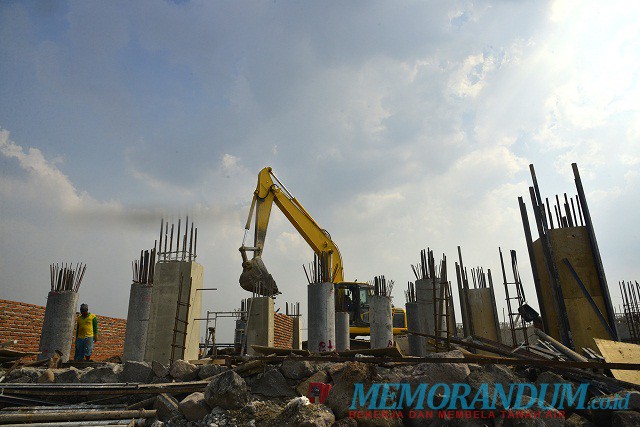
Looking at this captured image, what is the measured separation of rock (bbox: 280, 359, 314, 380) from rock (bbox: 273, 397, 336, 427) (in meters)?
1.11

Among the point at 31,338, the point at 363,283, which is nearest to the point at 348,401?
the point at 363,283

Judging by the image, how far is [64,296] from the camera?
387 inches

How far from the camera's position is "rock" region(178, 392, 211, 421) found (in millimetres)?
5375

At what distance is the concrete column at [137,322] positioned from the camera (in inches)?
382

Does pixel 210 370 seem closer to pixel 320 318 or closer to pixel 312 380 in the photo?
pixel 312 380

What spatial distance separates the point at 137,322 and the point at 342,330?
6248 mm

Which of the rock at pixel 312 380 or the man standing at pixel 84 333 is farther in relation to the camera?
the man standing at pixel 84 333

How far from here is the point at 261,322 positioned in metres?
12.7

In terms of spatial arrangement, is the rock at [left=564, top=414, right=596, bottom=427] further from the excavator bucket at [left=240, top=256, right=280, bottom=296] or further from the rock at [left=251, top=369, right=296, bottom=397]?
the excavator bucket at [left=240, top=256, right=280, bottom=296]

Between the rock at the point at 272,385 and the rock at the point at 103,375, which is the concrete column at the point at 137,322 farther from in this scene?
the rock at the point at 272,385

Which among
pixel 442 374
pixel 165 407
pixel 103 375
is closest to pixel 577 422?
pixel 442 374

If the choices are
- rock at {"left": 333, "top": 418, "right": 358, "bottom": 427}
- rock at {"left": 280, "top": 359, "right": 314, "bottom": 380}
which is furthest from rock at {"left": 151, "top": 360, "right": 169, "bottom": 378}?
rock at {"left": 333, "top": 418, "right": 358, "bottom": 427}

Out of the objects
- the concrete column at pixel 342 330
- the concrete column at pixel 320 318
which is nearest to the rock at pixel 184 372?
the concrete column at pixel 320 318

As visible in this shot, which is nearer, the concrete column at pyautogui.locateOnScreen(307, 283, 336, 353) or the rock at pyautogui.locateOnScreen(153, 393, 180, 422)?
the rock at pyautogui.locateOnScreen(153, 393, 180, 422)
